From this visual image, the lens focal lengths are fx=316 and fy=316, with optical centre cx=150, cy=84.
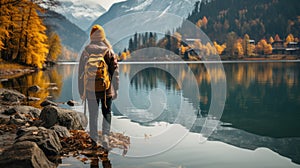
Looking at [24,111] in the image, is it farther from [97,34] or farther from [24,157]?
[24,157]

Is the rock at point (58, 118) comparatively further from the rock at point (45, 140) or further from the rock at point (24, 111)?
the rock at point (24, 111)

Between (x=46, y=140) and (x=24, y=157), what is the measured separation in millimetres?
1557

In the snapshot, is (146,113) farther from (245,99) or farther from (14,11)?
(14,11)

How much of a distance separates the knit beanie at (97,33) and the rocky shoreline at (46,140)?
2864mm

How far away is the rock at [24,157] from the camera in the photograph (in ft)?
21.6

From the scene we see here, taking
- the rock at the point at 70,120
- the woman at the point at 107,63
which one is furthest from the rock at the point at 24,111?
the woman at the point at 107,63

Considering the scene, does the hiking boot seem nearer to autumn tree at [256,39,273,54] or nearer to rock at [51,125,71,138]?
rock at [51,125,71,138]

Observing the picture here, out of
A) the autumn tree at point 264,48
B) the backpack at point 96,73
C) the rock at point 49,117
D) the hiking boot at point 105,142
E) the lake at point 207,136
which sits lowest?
the lake at point 207,136

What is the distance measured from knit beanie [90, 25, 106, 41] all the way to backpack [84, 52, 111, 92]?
493 mm

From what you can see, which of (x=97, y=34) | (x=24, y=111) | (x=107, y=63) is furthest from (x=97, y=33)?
(x=24, y=111)

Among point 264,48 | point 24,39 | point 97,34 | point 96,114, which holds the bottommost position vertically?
point 96,114

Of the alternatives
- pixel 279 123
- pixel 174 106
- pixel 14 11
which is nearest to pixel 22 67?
pixel 14 11

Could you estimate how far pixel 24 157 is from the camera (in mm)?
6648

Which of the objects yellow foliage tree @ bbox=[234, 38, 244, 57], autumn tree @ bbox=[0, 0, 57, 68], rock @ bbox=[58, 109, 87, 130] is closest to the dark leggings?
rock @ bbox=[58, 109, 87, 130]
